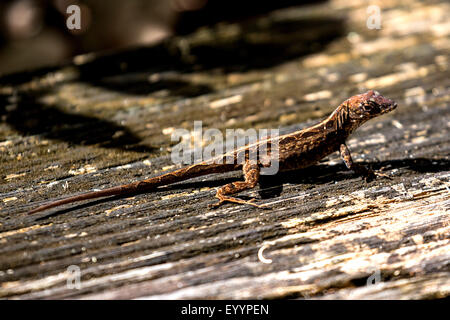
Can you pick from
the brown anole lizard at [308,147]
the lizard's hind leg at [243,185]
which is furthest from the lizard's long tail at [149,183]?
the lizard's hind leg at [243,185]

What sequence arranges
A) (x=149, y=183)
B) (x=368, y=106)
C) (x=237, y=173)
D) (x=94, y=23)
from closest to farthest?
(x=149, y=183), (x=237, y=173), (x=368, y=106), (x=94, y=23)

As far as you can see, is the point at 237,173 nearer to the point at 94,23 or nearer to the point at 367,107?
the point at 367,107

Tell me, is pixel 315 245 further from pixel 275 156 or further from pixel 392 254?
pixel 275 156

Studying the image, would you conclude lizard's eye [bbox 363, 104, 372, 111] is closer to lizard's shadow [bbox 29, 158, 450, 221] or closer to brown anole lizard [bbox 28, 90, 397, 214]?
brown anole lizard [bbox 28, 90, 397, 214]

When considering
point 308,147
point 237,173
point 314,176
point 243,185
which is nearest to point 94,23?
point 237,173

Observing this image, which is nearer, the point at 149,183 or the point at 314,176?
the point at 149,183

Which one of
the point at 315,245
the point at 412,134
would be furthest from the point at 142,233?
the point at 412,134

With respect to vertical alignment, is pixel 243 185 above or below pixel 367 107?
below
